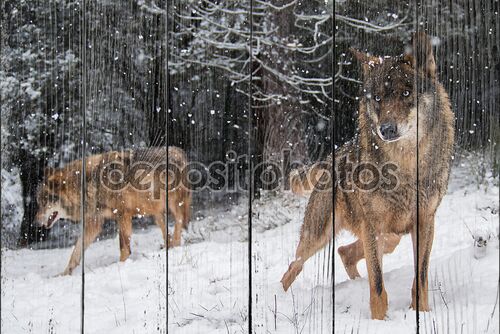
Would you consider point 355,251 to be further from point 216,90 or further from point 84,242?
point 84,242

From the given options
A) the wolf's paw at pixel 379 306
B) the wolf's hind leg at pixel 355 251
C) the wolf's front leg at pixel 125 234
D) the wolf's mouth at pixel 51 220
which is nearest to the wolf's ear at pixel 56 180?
the wolf's mouth at pixel 51 220

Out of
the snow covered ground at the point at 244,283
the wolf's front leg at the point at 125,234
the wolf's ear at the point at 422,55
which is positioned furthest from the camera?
the wolf's front leg at the point at 125,234

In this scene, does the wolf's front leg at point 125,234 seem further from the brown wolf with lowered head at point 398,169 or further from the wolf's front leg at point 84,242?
the brown wolf with lowered head at point 398,169

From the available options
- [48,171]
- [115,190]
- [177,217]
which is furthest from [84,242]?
[177,217]

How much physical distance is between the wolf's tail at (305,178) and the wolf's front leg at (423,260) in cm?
60

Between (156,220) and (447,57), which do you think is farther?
(156,220)

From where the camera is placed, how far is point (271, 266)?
2891mm

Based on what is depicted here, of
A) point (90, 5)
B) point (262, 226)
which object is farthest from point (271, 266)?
point (90, 5)

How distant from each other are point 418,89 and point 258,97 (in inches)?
34.9

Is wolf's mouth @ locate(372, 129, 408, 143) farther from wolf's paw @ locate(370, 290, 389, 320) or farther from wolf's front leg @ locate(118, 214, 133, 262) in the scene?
wolf's front leg @ locate(118, 214, 133, 262)

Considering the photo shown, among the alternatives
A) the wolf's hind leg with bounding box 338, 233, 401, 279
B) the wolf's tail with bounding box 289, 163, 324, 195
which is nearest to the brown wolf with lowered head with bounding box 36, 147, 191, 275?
the wolf's tail with bounding box 289, 163, 324, 195

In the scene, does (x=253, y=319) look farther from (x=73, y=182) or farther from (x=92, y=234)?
(x=73, y=182)

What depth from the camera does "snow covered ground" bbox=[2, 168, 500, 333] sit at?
2734 millimetres

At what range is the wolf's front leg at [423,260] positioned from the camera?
2750 millimetres
